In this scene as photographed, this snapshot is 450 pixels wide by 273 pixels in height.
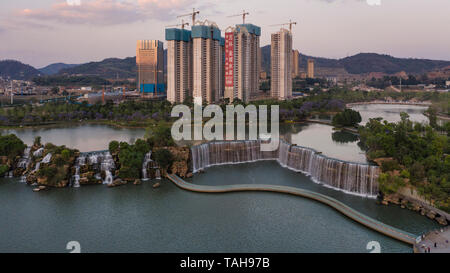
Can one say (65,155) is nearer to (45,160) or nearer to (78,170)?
(78,170)

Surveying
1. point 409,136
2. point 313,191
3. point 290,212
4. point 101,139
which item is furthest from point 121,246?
point 101,139

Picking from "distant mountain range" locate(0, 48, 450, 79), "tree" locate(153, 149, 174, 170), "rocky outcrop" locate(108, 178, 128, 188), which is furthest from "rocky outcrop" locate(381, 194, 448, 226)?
"distant mountain range" locate(0, 48, 450, 79)

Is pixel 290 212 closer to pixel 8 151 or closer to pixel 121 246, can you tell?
pixel 121 246

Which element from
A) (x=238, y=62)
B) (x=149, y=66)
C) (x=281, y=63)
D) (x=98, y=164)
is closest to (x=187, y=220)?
(x=98, y=164)

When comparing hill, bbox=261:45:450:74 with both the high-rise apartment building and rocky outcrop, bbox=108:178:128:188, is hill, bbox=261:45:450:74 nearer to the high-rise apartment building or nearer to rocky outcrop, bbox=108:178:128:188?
the high-rise apartment building

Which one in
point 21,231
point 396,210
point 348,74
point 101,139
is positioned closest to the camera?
point 21,231
